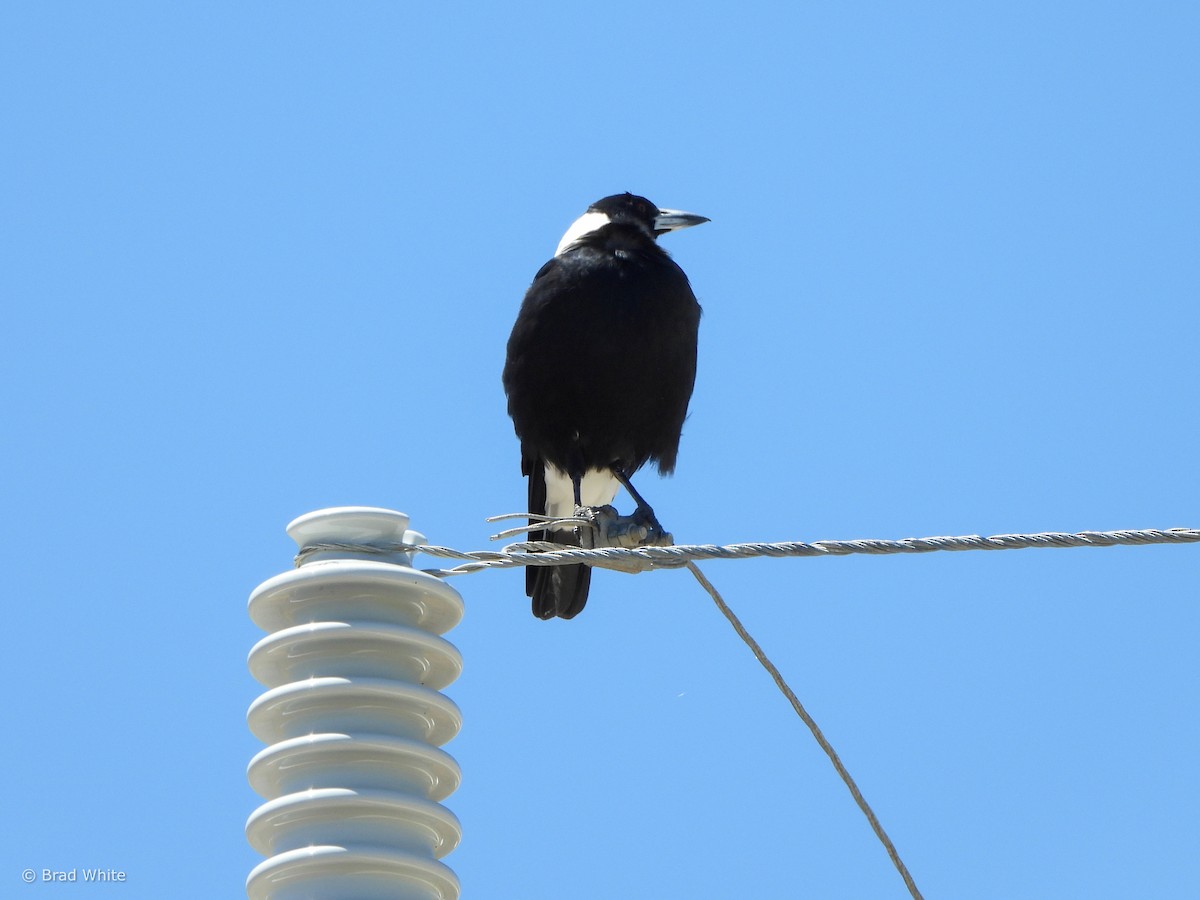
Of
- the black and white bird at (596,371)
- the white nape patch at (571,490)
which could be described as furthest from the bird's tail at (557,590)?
the white nape patch at (571,490)

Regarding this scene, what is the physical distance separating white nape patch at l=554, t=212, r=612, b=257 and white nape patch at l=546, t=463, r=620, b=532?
2.43ft

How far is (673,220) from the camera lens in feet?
20.9

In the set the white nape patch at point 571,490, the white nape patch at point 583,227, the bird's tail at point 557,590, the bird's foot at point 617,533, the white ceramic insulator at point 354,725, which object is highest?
the white nape patch at point 583,227

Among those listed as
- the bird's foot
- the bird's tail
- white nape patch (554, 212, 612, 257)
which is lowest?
the bird's foot

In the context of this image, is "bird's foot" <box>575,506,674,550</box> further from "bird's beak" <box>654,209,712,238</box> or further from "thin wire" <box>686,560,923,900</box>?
"bird's beak" <box>654,209,712,238</box>

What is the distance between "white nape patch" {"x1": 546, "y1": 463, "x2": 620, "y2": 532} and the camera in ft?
19.5

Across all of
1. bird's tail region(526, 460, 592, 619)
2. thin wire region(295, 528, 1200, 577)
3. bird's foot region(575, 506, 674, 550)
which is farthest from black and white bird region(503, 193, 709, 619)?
thin wire region(295, 528, 1200, 577)

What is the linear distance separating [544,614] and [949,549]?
3.03 meters

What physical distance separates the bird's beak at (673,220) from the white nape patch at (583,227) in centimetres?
21

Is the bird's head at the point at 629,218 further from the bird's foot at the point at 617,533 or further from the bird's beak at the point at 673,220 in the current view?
the bird's foot at the point at 617,533

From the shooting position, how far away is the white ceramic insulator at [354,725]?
85.9 inches

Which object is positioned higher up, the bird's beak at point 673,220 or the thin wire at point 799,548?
the bird's beak at point 673,220

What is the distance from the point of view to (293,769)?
2.26m

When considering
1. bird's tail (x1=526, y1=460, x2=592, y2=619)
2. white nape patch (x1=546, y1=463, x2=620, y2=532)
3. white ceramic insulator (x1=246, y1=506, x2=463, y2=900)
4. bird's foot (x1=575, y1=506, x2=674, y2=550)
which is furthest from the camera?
white nape patch (x1=546, y1=463, x2=620, y2=532)
